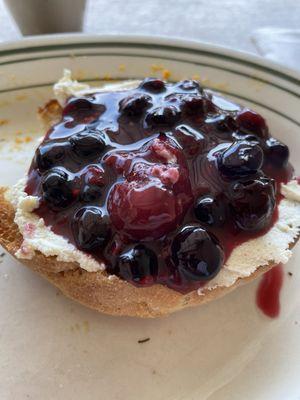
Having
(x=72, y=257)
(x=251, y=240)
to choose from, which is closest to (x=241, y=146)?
(x=251, y=240)

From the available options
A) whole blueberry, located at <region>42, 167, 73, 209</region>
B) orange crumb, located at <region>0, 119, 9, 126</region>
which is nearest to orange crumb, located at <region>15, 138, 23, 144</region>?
orange crumb, located at <region>0, 119, 9, 126</region>

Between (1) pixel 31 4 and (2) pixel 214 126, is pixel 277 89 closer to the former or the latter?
(2) pixel 214 126

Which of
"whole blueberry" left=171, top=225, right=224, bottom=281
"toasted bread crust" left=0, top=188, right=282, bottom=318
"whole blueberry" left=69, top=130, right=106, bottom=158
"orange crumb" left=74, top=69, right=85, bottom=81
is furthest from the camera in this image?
"orange crumb" left=74, top=69, right=85, bottom=81

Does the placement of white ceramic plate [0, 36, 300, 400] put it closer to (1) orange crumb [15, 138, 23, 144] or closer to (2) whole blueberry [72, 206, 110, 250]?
(1) orange crumb [15, 138, 23, 144]

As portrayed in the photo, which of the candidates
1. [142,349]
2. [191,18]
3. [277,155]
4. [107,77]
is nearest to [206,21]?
[191,18]

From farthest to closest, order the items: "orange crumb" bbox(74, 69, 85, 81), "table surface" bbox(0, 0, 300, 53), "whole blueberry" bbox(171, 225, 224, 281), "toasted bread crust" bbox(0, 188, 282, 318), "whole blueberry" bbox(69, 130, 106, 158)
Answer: "table surface" bbox(0, 0, 300, 53), "orange crumb" bbox(74, 69, 85, 81), "whole blueberry" bbox(69, 130, 106, 158), "toasted bread crust" bbox(0, 188, 282, 318), "whole blueberry" bbox(171, 225, 224, 281)

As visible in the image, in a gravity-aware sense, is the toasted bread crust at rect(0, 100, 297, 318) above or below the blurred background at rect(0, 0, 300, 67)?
below
